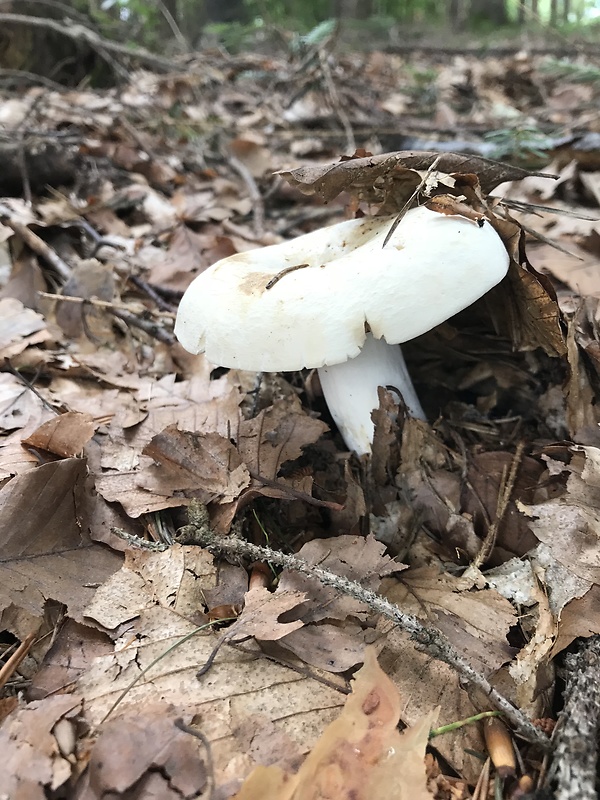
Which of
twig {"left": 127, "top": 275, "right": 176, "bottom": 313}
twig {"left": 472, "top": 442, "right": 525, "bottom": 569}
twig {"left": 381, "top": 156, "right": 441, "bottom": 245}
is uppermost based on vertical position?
twig {"left": 381, "top": 156, "right": 441, "bottom": 245}

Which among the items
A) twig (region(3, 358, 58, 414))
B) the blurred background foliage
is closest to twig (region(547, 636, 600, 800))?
twig (region(3, 358, 58, 414))

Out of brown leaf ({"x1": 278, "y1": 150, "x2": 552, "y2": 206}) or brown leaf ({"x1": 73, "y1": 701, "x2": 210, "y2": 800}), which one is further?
brown leaf ({"x1": 278, "y1": 150, "x2": 552, "y2": 206})

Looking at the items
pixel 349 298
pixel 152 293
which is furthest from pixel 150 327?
pixel 349 298

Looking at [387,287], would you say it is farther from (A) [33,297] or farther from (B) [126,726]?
(A) [33,297]

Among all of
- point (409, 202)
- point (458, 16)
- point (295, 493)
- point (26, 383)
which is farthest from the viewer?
point (458, 16)

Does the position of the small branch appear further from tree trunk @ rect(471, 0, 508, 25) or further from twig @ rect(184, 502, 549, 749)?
tree trunk @ rect(471, 0, 508, 25)

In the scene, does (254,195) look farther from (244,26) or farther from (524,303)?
(244,26)

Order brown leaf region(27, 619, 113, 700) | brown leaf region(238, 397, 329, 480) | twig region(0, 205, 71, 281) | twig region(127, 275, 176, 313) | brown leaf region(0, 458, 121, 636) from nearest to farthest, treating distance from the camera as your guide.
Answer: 1. brown leaf region(27, 619, 113, 700)
2. brown leaf region(0, 458, 121, 636)
3. brown leaf region(238, 397, 329, 480)
4. twig region(127, 275, 176, 313)
5. twig region(0, 205, 71, 281)

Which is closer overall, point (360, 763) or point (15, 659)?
point (360, 763)

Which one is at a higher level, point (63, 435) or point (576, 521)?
point (63, 435)
